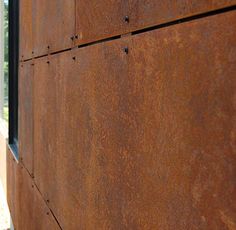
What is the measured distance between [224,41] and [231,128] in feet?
0.69

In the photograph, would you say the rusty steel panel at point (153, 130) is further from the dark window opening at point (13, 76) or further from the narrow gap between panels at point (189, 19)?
the dark window opening at point (13, 76)

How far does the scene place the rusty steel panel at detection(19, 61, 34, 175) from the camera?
4.16m

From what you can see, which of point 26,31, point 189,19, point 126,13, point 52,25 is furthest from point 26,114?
point 189,19

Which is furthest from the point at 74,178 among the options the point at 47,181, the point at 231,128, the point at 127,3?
the point at 231,128

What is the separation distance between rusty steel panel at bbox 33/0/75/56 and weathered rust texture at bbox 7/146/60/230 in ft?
3.71

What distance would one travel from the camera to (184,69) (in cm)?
133

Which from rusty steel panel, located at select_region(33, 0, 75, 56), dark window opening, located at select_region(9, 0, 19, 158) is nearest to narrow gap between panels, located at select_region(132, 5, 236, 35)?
rusty steel panel, located at select_region(33, 0, 75, 56)

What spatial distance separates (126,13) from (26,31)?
2.80 meters

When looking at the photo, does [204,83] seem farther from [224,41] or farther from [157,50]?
[157,50]

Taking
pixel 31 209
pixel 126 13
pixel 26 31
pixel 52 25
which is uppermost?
pixel 26 31

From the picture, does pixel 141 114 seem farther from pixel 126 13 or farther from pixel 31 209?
pixel 31 209

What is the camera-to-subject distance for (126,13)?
1759 millimetres

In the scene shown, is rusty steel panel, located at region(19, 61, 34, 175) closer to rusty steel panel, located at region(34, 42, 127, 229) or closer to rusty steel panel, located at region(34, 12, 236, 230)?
rusty steel panel, located at region(34, 42, 127, 229)

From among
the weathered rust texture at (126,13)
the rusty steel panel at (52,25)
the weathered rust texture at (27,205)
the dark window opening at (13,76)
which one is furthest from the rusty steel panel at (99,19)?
the dark window opening at (13,76)
